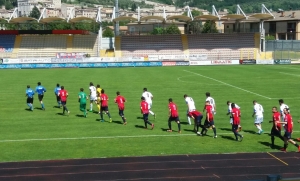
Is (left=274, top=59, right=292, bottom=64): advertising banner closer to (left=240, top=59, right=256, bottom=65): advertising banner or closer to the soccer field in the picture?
(left=240, top=59, right=256, bottom=65): advertising banner

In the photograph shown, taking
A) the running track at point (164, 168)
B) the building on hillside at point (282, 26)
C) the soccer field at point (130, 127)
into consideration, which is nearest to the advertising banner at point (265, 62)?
the soccer field at point (130, 127)

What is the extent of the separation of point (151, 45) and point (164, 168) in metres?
55.8

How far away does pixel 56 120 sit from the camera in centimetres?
2162

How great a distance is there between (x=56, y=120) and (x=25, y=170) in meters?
8.55

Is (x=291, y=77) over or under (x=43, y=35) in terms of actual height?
under

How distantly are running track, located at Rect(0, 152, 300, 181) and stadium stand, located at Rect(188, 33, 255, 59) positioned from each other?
174 feet

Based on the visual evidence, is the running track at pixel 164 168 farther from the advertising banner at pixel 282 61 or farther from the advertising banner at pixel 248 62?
the advertising banner at pixel 282 61

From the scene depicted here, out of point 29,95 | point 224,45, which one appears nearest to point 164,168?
point 29,95

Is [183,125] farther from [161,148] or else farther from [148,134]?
[161,148]

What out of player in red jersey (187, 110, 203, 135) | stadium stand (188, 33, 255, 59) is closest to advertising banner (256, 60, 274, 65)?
stadium stand (188, 33, 255, 59)

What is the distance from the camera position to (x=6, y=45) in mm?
67125

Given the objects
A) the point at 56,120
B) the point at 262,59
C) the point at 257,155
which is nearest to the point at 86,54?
the point at 262,59

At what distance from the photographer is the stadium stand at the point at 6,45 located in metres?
65.4

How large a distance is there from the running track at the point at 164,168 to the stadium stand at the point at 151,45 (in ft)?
173
